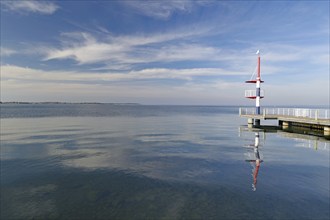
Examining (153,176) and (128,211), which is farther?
(153,176)

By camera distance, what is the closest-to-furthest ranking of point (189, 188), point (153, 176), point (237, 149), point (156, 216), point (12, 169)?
point (156, 216)
point (189, 188)
point (153, 176)
point (12, 169)
point (237, 149)

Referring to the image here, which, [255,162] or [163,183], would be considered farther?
[255,162]

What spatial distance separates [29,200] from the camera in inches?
388

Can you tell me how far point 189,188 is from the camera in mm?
11414

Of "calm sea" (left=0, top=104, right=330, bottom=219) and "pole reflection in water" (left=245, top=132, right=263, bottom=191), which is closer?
"calm sea" (left=0, top=104, right=330, bottom=219)

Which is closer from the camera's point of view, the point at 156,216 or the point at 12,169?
the point at 156,216

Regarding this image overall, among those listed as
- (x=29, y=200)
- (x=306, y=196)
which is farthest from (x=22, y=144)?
(x=306, y=196)

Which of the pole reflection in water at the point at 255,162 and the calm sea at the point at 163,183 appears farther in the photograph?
the pole reflection in water at the point at 255,162

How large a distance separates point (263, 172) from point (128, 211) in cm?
889

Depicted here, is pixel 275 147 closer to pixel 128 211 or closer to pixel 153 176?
pixel 153 176

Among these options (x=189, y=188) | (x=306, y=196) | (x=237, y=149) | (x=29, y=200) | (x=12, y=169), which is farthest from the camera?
(x=237, y=149)

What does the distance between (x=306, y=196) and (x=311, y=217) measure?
210 centimetres

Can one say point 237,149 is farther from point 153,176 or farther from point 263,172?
point 153,176

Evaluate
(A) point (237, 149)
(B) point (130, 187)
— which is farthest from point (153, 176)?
(A) point (237, 149)
